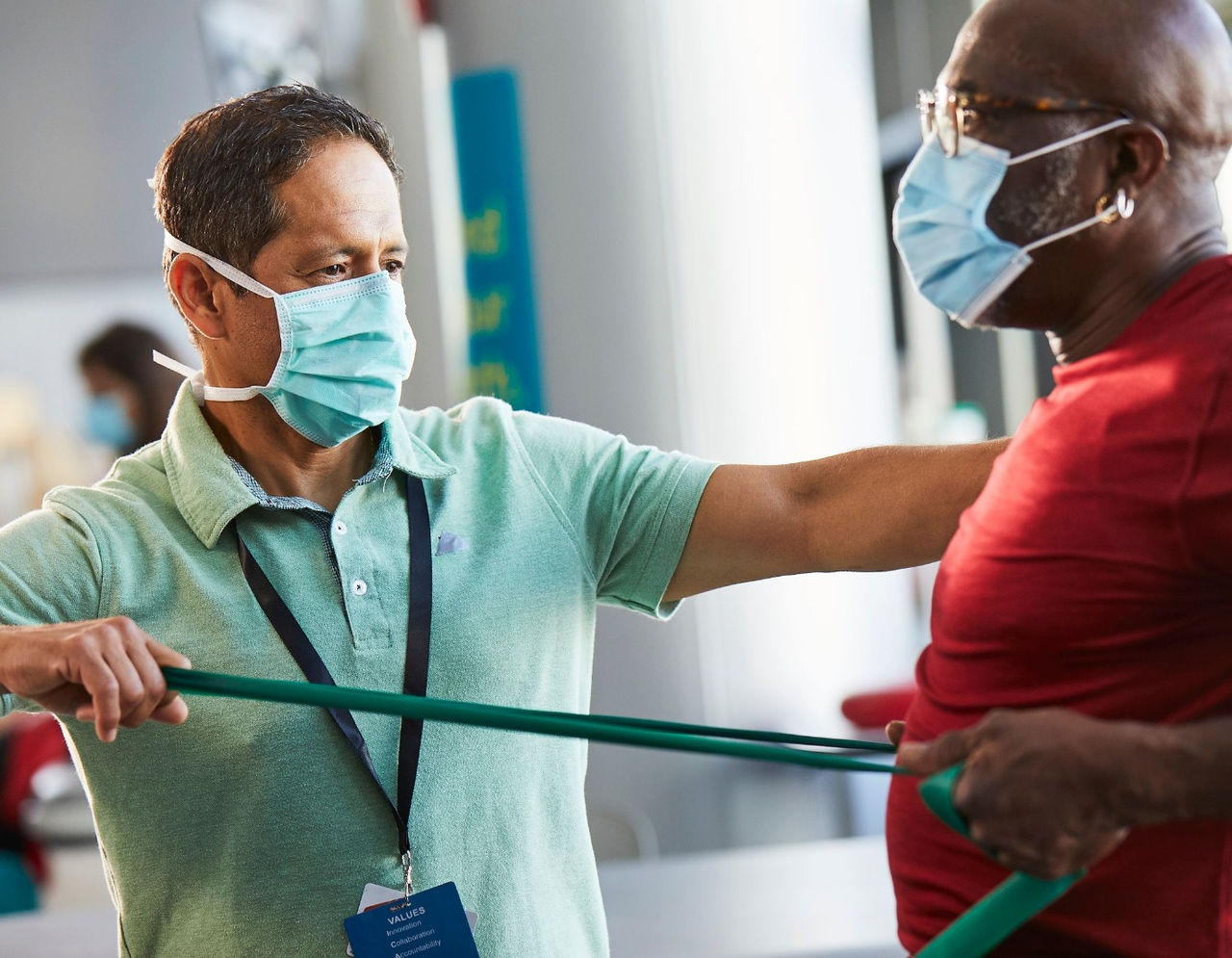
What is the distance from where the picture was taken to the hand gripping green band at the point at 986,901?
1075 millimetres

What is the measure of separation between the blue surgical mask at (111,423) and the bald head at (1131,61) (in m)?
4.57

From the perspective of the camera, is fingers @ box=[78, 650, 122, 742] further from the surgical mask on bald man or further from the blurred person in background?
the blurred person in background

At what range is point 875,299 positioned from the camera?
13.6ft

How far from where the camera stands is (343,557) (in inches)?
67.5

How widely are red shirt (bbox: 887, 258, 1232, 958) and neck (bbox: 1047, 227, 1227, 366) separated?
0.03 meters

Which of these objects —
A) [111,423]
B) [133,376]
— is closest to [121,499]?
[133,376]

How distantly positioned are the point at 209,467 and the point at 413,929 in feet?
2.00

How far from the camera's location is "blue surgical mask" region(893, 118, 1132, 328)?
3.87ft

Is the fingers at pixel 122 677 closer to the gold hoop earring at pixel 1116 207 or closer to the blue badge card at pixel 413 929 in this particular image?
the blue badge card at pixel 413 929

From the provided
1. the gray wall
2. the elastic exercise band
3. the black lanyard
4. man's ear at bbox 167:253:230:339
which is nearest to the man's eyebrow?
man's ear at bbox 167:253:230:339

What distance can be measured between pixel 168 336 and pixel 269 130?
532 cm

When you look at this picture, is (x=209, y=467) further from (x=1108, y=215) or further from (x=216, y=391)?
(x=1108, y=215)

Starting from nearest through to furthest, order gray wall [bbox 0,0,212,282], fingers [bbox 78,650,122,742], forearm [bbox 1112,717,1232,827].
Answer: forearm [bbox 1112,717,1232,827] < fingers [bbox 78,650,122,742] < gray wall [bbox 0,0,212,282]

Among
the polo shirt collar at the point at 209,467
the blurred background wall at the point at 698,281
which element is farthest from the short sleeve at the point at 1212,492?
the blurred background wall at the point at 698,281
